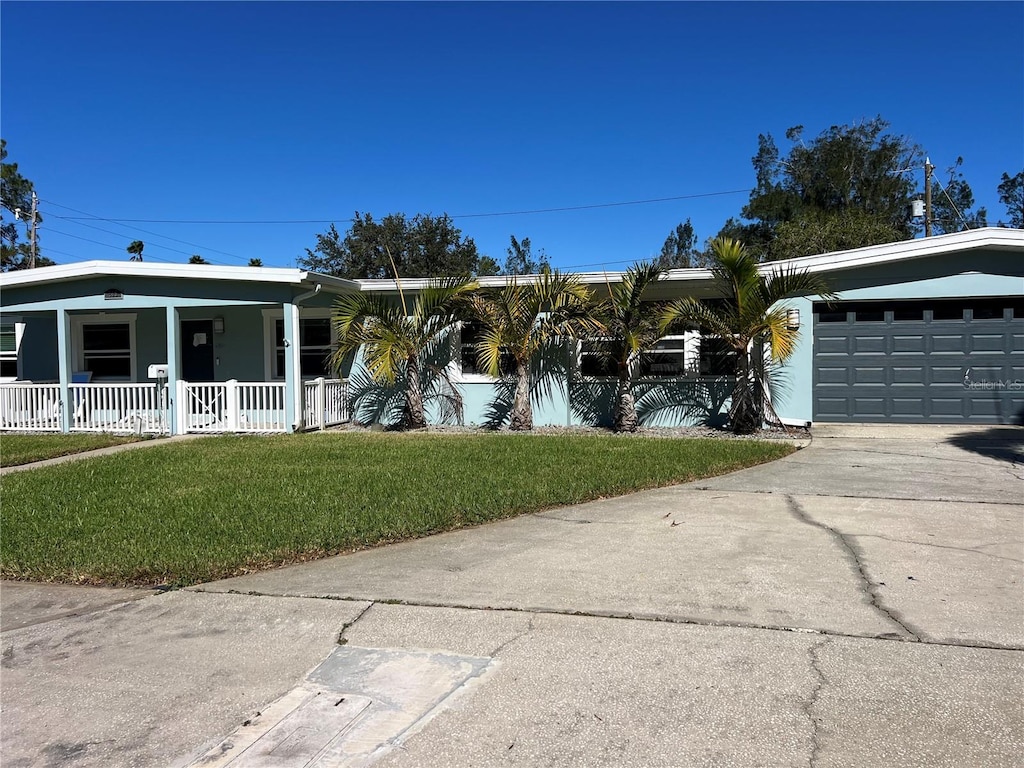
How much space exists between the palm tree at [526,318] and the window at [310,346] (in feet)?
13.3

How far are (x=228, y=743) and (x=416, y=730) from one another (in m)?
0.78

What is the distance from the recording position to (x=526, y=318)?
1348cm

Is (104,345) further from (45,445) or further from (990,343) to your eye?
(990,343)

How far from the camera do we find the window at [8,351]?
59.3ft

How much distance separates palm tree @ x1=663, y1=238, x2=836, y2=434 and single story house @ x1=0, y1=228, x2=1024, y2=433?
19.4 inches

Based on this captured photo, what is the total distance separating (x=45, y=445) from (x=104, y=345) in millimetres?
5183

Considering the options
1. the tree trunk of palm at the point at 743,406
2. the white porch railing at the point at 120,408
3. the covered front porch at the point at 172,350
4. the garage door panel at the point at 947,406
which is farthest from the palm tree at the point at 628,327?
the white porch railing at the point at 120,408

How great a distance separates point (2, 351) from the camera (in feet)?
59.9

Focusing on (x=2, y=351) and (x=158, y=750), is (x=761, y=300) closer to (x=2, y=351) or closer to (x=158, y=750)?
(x=158, y=750)

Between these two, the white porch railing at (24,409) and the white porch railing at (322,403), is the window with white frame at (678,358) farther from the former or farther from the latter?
the white porch railing at (24,409)

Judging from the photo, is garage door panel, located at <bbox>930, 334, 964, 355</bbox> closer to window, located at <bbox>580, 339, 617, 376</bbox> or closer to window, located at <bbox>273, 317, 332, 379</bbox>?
window, located at <bbox>580, 339, 617, 376</bbox>

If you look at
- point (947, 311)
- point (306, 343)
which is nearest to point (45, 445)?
point (306, 343)

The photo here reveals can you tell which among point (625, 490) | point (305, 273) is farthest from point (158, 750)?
point (305, 273)

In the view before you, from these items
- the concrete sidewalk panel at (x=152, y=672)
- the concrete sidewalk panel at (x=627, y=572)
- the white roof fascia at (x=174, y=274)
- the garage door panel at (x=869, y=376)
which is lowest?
the concrete sidewalk panel at (x=152, y=672)
